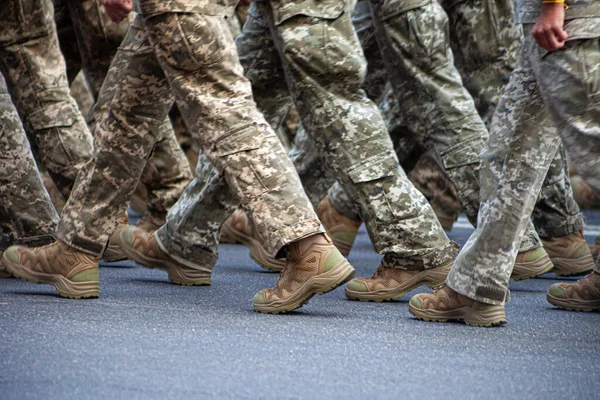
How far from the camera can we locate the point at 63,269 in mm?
3549

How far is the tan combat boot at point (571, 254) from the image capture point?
445 centimetres

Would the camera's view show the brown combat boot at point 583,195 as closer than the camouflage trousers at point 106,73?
No

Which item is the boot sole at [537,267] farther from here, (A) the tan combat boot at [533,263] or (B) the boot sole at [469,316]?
(B) the boot sole at [469,316]

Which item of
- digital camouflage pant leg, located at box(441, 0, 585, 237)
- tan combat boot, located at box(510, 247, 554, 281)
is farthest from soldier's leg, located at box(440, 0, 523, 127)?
tan combat boot, located at box(510, 247, 554, 281)

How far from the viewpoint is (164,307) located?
3.42 metres

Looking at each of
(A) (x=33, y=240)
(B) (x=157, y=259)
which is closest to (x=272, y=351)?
(B) (x=157, y=259)

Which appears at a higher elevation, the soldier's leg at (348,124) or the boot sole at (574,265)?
the soldier's leg at (348,124)

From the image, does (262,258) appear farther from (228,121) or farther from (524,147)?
(524,147)

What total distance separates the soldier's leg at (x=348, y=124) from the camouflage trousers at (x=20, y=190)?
3.79ft

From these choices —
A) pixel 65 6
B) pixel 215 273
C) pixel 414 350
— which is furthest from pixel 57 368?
pixel 65 6

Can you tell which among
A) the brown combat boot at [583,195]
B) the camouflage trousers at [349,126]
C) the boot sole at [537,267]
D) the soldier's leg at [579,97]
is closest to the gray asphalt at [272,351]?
the camouflage trousers at [349,126]

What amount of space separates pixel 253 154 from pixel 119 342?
698 millimetres

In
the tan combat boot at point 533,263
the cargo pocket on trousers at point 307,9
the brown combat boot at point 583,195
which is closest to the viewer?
the cargo pocket on trousers at point 307,9

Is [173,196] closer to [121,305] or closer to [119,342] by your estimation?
[121,305]
